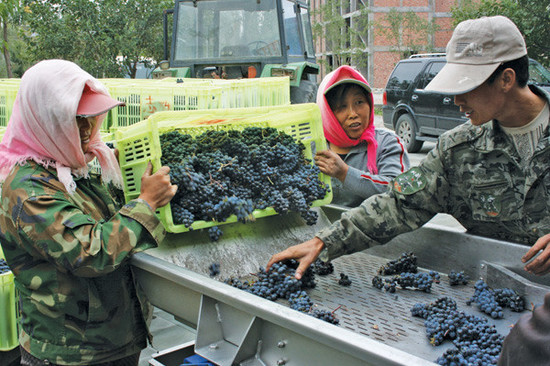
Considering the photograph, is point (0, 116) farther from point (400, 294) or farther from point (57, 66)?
point (400, 294)

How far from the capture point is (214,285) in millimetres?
1814

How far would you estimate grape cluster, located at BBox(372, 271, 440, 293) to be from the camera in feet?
7.34

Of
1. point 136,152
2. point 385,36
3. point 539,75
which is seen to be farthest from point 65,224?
point 385,36

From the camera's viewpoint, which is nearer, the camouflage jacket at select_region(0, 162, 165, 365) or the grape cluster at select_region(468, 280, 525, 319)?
the camouflage jacket at select_region(0, 162, 165, 365)

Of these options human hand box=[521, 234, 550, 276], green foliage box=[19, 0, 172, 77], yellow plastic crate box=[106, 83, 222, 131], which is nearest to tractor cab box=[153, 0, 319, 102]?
yellow plastic crate box=[106, 83, 222, 131]

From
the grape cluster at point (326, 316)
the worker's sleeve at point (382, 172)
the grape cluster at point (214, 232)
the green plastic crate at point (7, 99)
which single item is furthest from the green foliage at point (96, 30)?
the grape cluster at point (326, 316)

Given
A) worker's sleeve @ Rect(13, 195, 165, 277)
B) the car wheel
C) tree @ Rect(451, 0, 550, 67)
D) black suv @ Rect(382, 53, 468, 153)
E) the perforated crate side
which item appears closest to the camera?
worker's sleeve @ Rect(13, 195, 165, 277)

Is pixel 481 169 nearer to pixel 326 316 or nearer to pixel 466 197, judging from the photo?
pixel 466 197

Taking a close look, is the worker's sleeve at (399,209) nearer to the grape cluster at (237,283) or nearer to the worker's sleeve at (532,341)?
the grape cluster at (237,283)

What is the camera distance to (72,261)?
5.83 ft

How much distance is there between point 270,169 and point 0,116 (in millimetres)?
2538

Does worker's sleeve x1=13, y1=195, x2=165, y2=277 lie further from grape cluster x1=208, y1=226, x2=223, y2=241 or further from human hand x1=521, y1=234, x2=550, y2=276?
human hand x1=521, y1=234, x2=550, y2=276

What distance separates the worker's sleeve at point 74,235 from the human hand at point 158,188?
0.50 feet

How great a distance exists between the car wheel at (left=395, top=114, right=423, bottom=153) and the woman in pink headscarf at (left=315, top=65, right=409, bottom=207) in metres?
8.69
